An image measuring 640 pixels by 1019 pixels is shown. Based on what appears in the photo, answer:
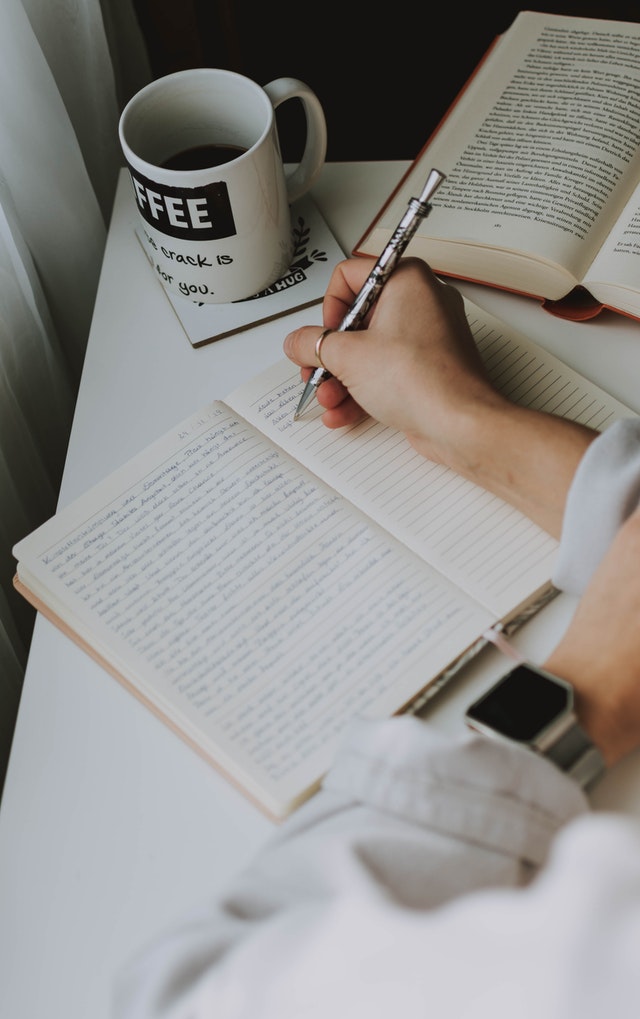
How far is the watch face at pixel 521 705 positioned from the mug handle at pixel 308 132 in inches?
20.1

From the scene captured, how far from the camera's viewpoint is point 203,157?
2.57 feet

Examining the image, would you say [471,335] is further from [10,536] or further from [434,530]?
[10,536]

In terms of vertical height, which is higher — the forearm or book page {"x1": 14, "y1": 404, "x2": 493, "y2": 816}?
the forearm

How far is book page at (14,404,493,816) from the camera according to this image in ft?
1.85

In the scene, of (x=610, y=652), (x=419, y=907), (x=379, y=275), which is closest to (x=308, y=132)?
(x=379, y=275)

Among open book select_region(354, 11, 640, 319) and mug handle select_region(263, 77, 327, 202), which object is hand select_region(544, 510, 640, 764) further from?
mug handle select_region(263, 77, 327, 202)

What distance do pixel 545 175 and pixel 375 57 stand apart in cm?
83

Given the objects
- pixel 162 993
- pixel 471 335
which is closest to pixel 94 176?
pixel 471 335

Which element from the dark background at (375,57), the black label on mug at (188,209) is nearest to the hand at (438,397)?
the black label on mug at (188,209)

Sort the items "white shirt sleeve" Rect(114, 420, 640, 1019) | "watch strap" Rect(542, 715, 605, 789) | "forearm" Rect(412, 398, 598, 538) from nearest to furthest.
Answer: "white shirt sleeve" Rect(114, 420, 640, 1019), "watch strap" Rect(542, 715, 605, 789), "forearm" Rect(412, 398, 598, 538)

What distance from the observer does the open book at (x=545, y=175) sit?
74 cm

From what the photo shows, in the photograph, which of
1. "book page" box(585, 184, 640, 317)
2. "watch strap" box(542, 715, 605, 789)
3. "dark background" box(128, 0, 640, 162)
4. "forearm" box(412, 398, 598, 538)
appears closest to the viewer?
"watch strap" box(542, 715, 605, 789)

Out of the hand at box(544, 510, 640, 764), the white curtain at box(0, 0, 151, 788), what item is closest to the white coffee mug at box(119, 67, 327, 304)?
the white curtain at box(0, 0, 151, 788)

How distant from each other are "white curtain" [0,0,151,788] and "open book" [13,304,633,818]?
203 millimetres
